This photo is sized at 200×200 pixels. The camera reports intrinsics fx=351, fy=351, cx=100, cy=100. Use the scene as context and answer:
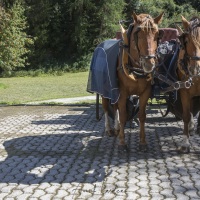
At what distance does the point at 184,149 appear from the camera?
6121 mm

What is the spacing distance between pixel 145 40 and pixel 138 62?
0.50m

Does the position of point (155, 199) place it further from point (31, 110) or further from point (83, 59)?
point (83, 59)

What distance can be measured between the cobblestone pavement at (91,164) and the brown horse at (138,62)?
598 mm

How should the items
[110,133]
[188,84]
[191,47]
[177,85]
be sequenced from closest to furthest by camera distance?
[191,47]
[188,84]
[177,85]
[110,133]

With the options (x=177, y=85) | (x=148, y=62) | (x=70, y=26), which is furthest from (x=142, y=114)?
(x=70, y=26)

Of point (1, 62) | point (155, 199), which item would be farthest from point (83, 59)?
point (155, 199)

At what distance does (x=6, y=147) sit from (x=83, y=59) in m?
33.1

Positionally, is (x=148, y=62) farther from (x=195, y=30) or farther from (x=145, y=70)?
(x=195, y=30)

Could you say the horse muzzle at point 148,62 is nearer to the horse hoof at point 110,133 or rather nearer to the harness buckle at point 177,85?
the harness buckle at point 177,85

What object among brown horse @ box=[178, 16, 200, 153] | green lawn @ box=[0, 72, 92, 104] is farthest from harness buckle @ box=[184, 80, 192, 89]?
green lawn @ box=[0, 72, 92, 104]

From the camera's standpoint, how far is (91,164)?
Result: 5.62m

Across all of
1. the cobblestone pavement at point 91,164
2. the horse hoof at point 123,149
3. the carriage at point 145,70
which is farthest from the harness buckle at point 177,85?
the horse hoof at point 123,149

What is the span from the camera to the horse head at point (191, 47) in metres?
5.20

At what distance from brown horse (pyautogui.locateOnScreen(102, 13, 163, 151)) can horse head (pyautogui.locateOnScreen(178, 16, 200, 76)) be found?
0.46 meters
